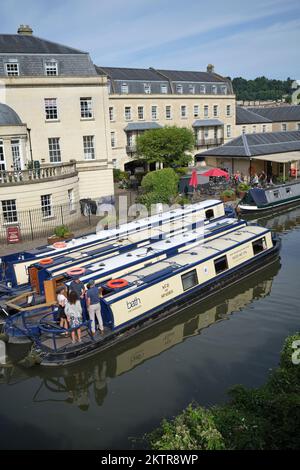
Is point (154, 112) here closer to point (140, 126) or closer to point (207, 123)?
point (140, 126)

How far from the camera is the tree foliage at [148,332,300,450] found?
5871 mm

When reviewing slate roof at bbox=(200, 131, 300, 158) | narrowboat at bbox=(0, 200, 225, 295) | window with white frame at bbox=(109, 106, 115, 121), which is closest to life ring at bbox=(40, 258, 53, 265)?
narrowboat at bbox=(0, 200, 225, 295)

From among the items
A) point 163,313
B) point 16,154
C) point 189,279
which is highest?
point 16,154

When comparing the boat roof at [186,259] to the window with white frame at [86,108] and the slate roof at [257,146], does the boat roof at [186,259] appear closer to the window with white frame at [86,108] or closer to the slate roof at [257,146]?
the window with white frame at [86,108]

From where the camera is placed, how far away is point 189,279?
54.1 ft

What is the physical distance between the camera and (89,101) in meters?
33.5

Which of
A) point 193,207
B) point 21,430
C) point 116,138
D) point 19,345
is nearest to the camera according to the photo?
point 21,430

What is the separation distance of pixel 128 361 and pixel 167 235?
27.1ft

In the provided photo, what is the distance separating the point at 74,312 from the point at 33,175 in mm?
15462

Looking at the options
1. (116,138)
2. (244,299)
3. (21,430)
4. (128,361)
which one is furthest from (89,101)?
(21,430)

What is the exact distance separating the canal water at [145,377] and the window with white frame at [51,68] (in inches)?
909

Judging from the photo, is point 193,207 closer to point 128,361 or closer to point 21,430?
point 128,361

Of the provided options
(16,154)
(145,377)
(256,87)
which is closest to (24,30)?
(16,154)

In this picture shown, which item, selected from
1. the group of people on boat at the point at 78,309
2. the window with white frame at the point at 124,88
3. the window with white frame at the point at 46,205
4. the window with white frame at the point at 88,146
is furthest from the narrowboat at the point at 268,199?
the window with white frame at the point at 124,88
